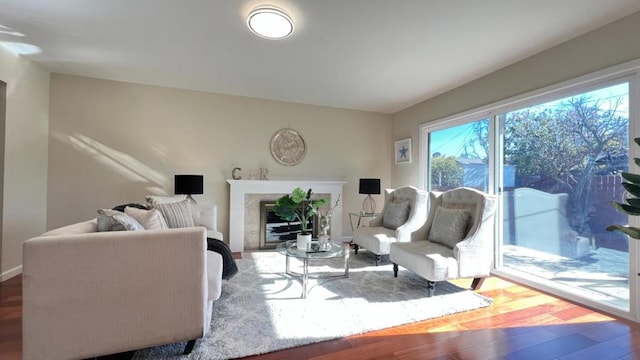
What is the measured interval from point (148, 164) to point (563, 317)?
200 inches

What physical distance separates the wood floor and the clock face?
333cm

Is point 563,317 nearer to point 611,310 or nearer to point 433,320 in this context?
point 611,310

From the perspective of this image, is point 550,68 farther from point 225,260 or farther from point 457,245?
point 225,260

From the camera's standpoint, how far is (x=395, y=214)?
155 inches

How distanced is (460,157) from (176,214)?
394 centimetres

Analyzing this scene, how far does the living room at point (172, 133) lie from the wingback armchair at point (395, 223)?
1.00 m

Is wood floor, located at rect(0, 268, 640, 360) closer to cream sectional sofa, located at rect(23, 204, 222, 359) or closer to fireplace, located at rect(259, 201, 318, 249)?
cream sectional sofa, located at rect(23, 204, 222, 359)

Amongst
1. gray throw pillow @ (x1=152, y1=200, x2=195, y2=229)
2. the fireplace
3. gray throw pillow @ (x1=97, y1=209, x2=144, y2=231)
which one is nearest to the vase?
gray throw pillow @ (x1=152, y1=200, x2=195, y2=229)

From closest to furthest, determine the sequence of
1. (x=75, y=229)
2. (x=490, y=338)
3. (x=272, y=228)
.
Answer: (x=75, y=229) < (x=490, y=338) < (x=272, y=228)

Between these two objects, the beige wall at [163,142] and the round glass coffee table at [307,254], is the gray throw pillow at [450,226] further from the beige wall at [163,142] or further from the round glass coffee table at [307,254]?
the beige wall at [163,142]

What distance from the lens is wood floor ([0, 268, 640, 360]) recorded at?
5.90 feet

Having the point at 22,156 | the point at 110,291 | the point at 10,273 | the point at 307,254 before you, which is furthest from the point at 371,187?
the point at 10,273

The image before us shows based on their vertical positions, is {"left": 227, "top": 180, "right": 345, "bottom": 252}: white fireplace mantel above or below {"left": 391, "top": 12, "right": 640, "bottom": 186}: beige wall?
below

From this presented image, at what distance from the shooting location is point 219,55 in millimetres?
3090
